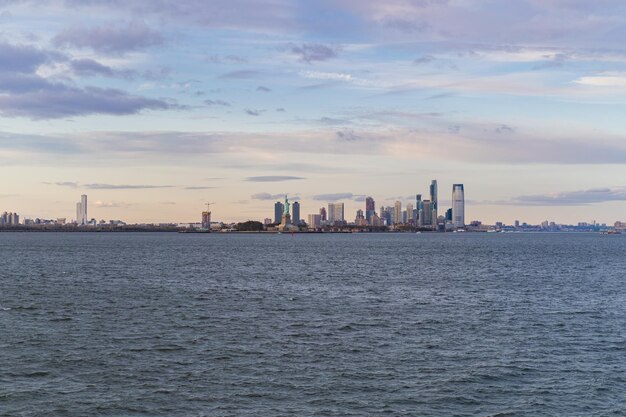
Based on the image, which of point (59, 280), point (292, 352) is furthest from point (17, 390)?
point (59, 280)

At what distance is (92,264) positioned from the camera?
128375 mm

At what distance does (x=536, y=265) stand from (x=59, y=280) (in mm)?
81594

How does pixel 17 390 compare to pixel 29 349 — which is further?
pixel 29 349

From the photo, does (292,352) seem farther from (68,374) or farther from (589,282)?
(589,282)

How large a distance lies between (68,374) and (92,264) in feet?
309

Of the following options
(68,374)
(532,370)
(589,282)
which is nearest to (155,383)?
(68,374)

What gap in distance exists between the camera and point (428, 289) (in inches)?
3253

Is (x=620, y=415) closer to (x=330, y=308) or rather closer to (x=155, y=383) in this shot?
(x=155, y=383)

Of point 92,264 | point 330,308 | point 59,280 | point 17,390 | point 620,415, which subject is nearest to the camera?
point 620,415

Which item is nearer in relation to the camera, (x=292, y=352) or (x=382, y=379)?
(x=382, y=379)

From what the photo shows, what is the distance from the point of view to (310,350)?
1759 inches

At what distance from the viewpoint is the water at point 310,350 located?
1309 inches

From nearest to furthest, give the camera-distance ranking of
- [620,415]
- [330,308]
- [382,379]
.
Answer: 1. [620,415]
2. [382,379]
3. [330,308]

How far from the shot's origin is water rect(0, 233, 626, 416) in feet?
109
